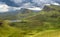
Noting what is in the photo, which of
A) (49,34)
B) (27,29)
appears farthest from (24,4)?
(49,34)

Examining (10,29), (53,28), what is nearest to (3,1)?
(10,29)

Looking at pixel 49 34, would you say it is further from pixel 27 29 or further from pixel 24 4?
pixel 24 4

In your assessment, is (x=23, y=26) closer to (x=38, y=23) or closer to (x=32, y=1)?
(x=38, y=23)

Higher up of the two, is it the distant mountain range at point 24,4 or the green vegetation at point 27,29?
the distant mountain range at point 24,4

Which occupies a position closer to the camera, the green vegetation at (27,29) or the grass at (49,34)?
the green vegetation at (27,29)

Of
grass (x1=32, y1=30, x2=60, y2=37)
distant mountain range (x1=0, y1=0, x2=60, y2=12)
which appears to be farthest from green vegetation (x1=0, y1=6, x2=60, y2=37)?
distant mountain range (x1=0, y1=0, x2=60, y2=12)

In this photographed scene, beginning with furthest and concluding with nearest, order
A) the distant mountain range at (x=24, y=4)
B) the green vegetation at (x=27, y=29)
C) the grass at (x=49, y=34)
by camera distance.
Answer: the distant mountain range at (x=24, y=4)
the grass at (x=49, y=34)
the green vegetation at (x=27, y=29)

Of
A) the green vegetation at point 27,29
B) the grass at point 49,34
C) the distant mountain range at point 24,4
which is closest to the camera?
the green vegetation at point 27,29

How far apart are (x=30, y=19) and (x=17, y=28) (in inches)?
93.9

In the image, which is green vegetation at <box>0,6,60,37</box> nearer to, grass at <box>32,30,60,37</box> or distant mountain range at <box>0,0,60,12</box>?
grass at <box>32,30,60,37</box>

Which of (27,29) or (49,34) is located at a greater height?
(27,29)

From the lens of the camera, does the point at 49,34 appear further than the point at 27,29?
Yes

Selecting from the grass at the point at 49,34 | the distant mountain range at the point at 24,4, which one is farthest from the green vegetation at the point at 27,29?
the distant mountain range at the point at 24,4

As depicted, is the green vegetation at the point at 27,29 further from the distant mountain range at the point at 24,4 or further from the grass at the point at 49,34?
the distant mountain range at the point at 24,4
